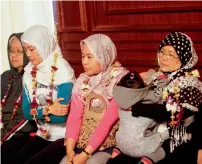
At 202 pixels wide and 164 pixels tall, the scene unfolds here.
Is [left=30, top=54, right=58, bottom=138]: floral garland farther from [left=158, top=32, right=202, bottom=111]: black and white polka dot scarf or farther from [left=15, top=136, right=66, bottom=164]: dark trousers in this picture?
[left=158, top=32, right=202, bottom=111]: black and white polka dot scarf

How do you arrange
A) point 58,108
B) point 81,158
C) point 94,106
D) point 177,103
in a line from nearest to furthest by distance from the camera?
1. point 177,103
2. point 81,158
3. point 94,106
4. point 58,108

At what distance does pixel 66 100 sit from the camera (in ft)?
6.40

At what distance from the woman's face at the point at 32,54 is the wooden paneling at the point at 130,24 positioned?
50cm

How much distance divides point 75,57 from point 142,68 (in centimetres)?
54

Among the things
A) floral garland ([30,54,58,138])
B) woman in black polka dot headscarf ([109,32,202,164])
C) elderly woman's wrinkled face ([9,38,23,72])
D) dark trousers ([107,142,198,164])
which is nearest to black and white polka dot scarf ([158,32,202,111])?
woman in black polka dot headscarf ([109,32,202,164])

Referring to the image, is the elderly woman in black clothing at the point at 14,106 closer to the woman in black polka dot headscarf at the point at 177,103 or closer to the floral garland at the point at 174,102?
the woman in black polka dot headscarf at the point at 177,103

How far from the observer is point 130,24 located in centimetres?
216

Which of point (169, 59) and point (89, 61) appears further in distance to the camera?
point (89, 61)

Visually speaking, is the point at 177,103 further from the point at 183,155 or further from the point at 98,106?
the point at 98,106

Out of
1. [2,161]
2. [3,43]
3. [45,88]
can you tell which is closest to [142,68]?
[45,88]

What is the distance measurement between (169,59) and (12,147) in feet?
3.26

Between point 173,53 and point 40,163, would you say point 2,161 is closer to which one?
point 40,163

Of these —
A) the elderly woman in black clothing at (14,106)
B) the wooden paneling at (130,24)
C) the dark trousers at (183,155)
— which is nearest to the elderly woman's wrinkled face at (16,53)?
the elderly woman in black clothing at (14,106)

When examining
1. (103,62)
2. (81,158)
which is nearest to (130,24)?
(103,62)
